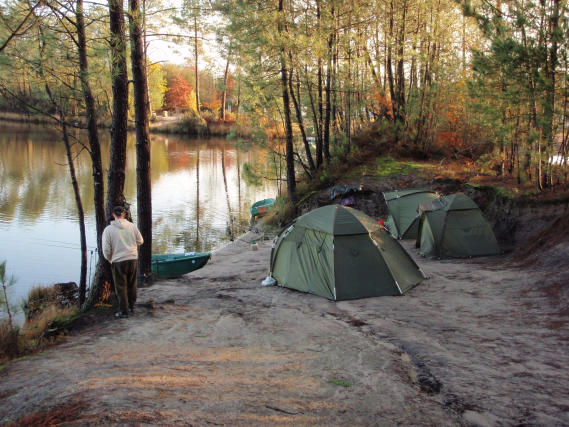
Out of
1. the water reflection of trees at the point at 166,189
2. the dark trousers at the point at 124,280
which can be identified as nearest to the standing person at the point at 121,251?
the dark trousers at the point at 124,280

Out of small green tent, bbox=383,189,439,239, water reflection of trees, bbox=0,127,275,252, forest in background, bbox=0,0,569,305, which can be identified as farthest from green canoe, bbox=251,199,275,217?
small green tent, bbox=383,189,439,239

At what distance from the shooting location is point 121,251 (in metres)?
6.92

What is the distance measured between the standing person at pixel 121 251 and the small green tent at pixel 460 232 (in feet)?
27.4

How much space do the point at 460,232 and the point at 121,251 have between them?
9.11 metres

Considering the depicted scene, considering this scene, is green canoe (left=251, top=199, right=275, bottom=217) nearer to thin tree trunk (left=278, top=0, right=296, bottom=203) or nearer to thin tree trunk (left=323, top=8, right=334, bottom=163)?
thin tree trunk (left=278, top=0, right=296, bottom=203)

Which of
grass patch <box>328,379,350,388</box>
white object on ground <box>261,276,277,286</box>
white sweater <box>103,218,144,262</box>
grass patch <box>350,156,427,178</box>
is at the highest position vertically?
grass patch <box>350,156,427,178</box>

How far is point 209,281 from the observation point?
34.8ft

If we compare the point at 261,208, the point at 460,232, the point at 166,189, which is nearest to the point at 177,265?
the point at 460,232

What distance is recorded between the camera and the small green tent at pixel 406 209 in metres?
14.5

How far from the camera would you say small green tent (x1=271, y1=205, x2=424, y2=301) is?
8883 millimetres

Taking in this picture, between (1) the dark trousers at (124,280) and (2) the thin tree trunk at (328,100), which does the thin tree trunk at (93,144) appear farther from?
(2) the thin tree trunk at (328,100)

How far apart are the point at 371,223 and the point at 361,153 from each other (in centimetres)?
928

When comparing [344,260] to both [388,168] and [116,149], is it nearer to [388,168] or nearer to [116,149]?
[116,149]

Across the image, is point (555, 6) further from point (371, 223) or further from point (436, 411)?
point (436, 411)
